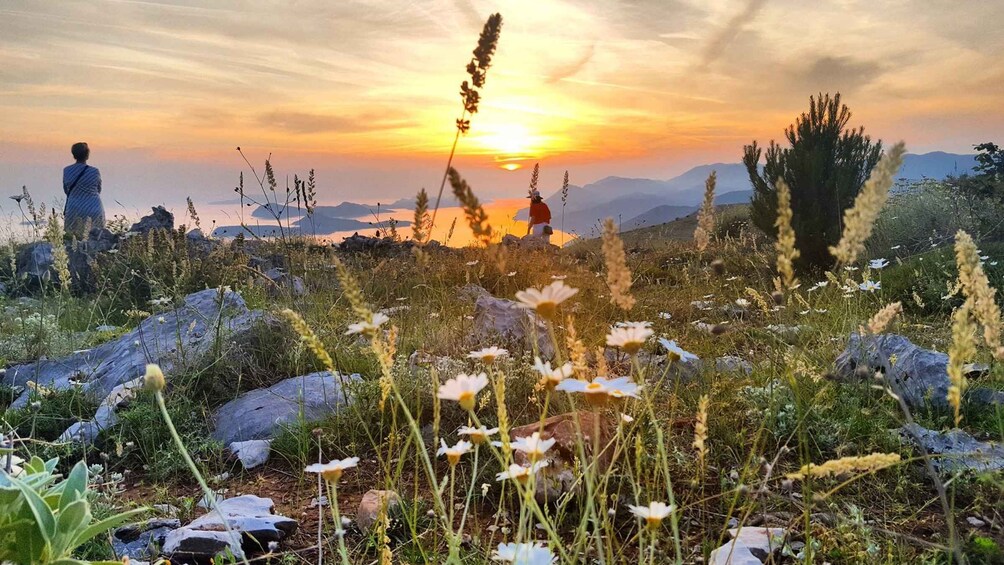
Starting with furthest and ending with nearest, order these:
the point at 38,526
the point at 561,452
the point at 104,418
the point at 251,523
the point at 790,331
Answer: the point at 104,418 < the point at 561,452 < the point at 251,523 < the point at 790,331 < the point at 38,526

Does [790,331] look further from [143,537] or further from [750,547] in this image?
[143,537]

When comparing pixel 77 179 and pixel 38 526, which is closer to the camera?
pixel 38 526

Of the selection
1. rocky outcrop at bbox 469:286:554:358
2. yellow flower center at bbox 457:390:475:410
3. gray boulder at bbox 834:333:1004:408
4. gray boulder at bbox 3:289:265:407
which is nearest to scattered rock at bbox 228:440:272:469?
gray boulder at bbox 3:289:265:407

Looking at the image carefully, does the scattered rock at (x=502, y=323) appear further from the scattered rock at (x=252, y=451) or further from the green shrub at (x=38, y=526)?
the green shrub at (x=38, y=526)

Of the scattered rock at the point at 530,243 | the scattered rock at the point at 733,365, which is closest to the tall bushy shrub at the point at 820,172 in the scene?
the scattered rock at the point at 530,243

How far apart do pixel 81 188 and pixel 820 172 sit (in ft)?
41.2

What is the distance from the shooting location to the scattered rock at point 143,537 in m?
2.12

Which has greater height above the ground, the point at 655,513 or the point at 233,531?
the point at 655,513

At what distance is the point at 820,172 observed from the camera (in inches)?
404

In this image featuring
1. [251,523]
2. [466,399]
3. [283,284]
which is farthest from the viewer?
[283,284]

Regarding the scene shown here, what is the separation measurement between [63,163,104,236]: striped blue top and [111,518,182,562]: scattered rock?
1051 cm

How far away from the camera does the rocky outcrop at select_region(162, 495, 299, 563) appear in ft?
6.58

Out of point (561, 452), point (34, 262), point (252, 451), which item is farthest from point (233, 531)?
point (34, 262)

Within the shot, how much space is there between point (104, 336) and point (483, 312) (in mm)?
3497
